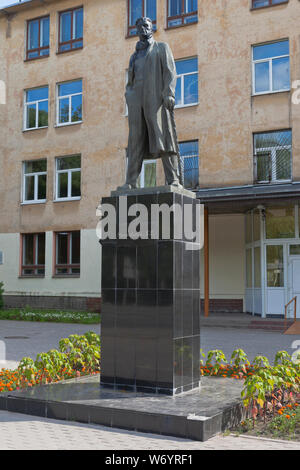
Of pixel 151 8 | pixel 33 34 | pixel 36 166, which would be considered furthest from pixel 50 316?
pixel 33 34

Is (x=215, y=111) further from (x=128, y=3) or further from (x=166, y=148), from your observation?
(x=166, y=148)

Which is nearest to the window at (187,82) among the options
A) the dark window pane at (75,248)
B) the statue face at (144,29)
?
the dark window pane at (75,248)

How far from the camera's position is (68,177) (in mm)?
24328

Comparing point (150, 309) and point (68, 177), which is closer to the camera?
point (150, 309)

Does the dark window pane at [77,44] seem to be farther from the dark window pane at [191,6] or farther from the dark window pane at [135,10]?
the dark window pane at [191,6]

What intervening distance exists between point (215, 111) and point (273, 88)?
2187 mm

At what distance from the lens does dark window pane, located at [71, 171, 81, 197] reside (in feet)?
78.8

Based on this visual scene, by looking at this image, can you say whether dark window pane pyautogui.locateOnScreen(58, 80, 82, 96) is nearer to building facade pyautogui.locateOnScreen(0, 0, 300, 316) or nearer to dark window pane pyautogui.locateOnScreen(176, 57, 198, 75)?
building facade pyautogui.locateOnScreen(0, 0, 300, 316)

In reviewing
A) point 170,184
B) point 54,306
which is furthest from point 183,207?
point 54,306

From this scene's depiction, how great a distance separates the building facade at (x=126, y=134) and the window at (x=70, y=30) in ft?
0.17

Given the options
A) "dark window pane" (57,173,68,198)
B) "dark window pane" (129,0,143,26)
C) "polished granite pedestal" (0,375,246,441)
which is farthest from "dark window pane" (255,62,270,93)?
"polished granite pedestal" (0,375,246,441)

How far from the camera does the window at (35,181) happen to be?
82.1 ft

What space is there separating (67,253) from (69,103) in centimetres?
650

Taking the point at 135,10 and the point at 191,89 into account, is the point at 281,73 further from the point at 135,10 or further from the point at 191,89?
the point at 135,10
